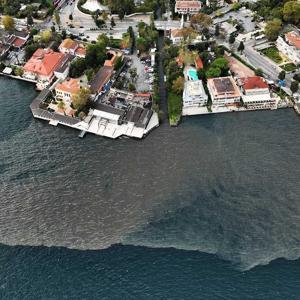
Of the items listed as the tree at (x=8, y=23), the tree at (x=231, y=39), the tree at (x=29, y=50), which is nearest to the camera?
the tree at (x=29, y=50)

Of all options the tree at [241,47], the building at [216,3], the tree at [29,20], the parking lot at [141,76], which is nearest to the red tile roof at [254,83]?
the tree at [241,47]

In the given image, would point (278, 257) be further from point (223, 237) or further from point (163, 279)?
point (163, 279)

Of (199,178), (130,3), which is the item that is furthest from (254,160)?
(130,3)

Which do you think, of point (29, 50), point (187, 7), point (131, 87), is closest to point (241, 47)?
point (187, 7)

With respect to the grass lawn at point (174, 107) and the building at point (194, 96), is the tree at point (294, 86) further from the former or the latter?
the grass lawn at point (174, 107)

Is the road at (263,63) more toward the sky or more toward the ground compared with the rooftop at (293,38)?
more toward the ground

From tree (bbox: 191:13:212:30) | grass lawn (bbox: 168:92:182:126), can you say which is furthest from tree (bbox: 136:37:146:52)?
→ grass lawn (bbox: 168:92:182:126)
